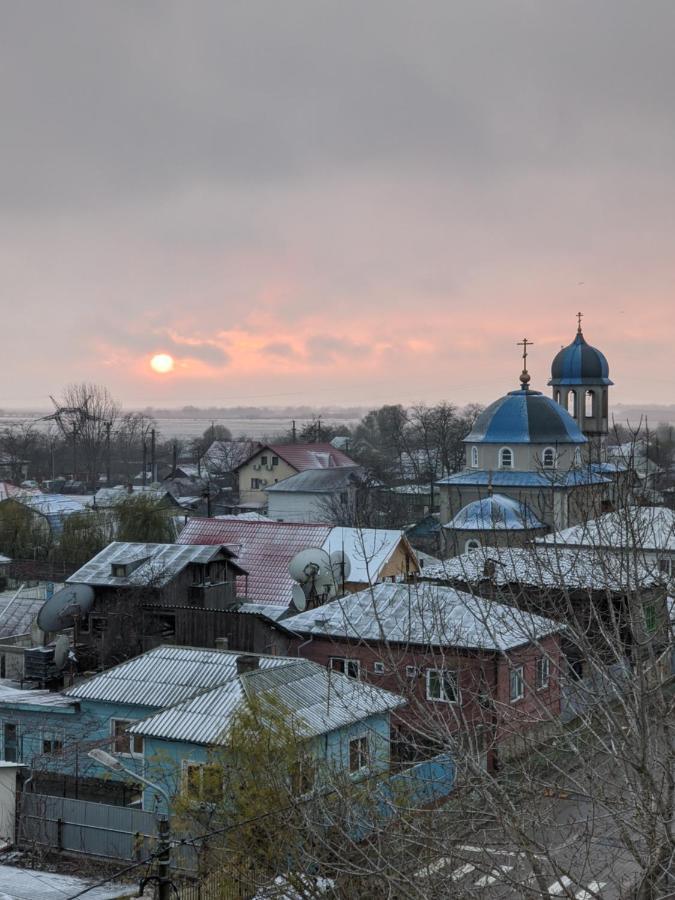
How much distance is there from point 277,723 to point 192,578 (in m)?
11.4

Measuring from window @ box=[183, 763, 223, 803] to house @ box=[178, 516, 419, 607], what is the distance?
13.2 m

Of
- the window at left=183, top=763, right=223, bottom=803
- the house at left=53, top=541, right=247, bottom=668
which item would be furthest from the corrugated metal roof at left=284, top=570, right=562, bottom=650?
the window at left=183, top=763, right=223, bottom=803

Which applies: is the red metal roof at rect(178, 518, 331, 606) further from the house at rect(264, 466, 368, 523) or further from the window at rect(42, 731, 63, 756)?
the house at rect(264, 466, 368, 523)

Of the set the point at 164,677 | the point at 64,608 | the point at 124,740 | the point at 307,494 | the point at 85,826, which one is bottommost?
the point at 85,826

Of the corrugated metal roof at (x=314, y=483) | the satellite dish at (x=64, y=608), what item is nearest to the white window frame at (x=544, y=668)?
the satellite dish at (x=64, y=608)

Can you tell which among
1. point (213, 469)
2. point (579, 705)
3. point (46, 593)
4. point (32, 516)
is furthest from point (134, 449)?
point (579, 705)

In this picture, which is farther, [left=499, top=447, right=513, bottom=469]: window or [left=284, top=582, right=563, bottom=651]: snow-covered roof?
[left=499, top=447, right=513, bottom=469]: window

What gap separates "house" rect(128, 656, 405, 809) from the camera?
14141 millimetres

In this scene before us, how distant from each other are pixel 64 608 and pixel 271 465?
1675 inches

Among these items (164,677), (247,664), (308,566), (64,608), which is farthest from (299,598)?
(247,664)

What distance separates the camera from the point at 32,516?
40062 millimetres

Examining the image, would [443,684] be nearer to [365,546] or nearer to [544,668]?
[544,668]

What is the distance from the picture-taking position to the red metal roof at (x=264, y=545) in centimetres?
2662

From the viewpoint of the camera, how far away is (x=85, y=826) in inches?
584
